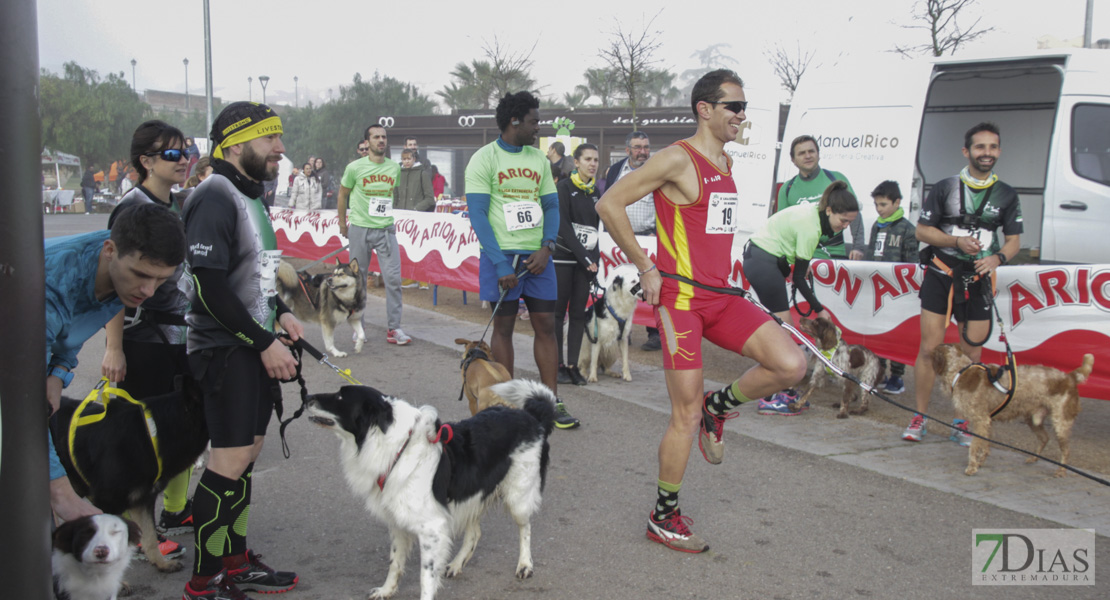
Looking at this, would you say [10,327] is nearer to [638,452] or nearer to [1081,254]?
[638,452]

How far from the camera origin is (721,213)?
383cm

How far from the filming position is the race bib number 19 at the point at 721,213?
3793mm

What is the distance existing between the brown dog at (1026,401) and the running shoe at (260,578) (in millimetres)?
3995

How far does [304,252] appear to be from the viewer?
591 inches

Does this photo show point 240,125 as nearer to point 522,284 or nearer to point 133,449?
point 133,449

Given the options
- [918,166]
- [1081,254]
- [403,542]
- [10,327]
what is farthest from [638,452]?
[918,166]

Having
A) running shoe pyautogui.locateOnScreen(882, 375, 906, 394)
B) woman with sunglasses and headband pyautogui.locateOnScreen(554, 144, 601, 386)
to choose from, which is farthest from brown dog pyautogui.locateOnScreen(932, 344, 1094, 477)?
woman with sunglasses and headband pyautogui.locateOnScreen(554, 144, 601, 386)

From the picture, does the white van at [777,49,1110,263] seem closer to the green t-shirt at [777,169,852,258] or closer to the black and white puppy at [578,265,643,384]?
the green t-shirt at [777,169,852,258]

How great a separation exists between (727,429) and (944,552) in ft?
7.25

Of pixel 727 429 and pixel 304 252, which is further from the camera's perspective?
pixel 304 252

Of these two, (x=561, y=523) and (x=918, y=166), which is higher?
(x=918, y=166)

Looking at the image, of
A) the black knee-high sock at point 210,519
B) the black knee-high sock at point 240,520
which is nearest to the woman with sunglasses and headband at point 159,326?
the black knee-high sock at point 240,520

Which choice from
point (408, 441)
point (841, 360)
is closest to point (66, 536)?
point (408, 441)

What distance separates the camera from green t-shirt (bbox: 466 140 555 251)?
5824 mm
